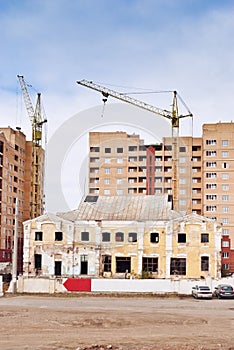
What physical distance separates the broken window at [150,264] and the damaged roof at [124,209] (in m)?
5.48

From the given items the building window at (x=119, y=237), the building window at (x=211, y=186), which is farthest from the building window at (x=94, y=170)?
the building window at (x=119, y=237)

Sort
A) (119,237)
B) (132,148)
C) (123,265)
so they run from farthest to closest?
(132,148), (119,237), (123,265)

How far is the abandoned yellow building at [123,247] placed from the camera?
6388cm

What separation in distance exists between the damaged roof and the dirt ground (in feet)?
84.8

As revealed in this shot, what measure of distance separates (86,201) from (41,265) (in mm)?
11735

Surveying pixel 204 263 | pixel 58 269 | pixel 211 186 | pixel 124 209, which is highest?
pixel 211 186

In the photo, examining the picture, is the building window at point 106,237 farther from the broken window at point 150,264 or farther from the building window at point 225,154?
the building window at point 225,154

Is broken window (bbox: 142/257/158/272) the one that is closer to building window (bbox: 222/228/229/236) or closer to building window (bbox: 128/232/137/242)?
building window (bbox: 128/232/137/242)

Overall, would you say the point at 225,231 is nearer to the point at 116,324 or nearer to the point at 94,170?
the point at 94,170

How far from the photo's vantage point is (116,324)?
28.9 metres

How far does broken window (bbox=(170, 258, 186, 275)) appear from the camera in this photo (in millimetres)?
64000

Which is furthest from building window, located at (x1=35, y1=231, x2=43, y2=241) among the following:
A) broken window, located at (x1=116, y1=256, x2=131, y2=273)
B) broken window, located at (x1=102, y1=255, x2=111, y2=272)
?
broken window, located at (x1=116, y1=256, x2=131, y2=273)

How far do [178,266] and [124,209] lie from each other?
11.5m

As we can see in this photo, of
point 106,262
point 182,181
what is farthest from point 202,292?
point 182,181
